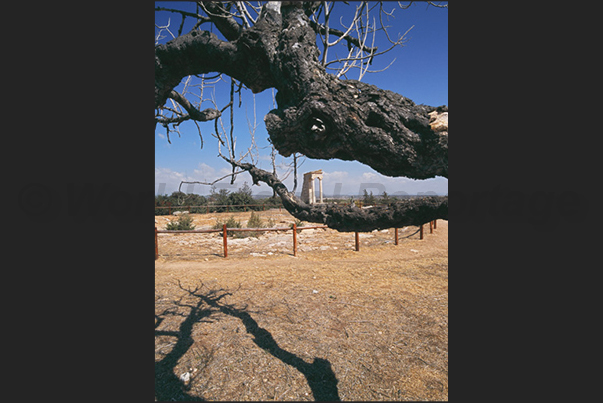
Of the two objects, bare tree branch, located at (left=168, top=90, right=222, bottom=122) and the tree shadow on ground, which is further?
bare tree branch, located at (left=168, top=90, right=222, bottom=122)

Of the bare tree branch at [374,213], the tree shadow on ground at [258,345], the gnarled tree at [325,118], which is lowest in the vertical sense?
the tree shadow on ground at [258,345]

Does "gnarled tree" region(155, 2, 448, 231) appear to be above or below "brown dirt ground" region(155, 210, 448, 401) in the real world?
above

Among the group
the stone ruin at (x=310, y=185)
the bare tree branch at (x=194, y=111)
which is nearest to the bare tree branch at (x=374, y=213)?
the bare tree branch at (x=194, y=111)

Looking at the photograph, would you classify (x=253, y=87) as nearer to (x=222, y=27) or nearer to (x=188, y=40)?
(x=188, y=40)

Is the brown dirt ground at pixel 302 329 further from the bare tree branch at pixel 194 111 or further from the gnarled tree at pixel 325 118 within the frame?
the bare tree branch at pixel 194 111

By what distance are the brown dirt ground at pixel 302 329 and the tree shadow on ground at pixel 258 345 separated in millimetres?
12

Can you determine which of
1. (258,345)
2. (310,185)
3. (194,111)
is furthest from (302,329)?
(310,185)

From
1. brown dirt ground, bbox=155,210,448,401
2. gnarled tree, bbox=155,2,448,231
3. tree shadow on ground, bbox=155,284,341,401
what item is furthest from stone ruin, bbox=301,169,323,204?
gnarled tree, bbox=155,2,448,231

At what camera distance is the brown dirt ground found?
103 inches

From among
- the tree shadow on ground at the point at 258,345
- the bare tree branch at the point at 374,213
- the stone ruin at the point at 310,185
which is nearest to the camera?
the bare tree branch at the point at 374,213

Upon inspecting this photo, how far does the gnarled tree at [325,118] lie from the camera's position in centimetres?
168

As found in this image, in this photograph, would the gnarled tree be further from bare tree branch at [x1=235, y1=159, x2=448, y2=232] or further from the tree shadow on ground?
the tree shadow on ground

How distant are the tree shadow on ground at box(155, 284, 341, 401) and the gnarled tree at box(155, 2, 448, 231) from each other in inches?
76.2
